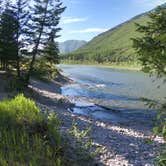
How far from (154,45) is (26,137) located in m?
6.57

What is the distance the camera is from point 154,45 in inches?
212

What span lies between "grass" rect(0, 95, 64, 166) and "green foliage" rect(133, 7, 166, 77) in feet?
14.5

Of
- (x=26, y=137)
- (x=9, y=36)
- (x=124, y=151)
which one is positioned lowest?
(x=124, y=151)

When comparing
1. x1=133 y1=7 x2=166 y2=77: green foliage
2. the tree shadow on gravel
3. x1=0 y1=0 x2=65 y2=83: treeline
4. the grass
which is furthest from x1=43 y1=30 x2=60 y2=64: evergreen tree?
x1=133 y1=7 x2=166 y2=77: green foliage

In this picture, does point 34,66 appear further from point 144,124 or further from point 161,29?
point 161,29

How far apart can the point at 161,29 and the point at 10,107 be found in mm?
8111

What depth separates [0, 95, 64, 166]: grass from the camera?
964 centimetres

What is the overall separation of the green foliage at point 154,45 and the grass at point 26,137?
4419mm

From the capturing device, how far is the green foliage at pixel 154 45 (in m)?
5.07

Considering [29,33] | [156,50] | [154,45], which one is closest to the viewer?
[156,50]

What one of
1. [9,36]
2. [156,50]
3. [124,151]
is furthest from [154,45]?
[9,36]

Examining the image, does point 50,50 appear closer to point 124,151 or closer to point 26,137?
point 124,151

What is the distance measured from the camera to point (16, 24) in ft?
118

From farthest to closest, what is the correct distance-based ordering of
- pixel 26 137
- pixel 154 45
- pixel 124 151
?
pixel 124 151 < pixel 26 137 < pixel 154 45
